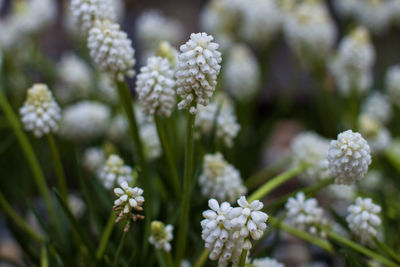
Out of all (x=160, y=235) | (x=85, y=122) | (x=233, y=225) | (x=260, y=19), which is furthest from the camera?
(x=260, y=19)

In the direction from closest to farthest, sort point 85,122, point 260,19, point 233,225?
point 233,225
point 85,122
point 260,19

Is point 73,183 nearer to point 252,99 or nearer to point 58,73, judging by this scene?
point 58,73

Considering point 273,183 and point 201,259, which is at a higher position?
point 273,183

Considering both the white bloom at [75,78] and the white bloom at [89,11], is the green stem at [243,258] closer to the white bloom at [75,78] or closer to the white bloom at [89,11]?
the white bloom at [89,11]

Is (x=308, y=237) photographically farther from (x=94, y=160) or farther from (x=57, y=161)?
(x=94, y=160)

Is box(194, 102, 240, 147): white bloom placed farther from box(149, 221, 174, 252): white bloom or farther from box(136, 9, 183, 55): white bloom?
box(136, 9, 183, 55): white bloom

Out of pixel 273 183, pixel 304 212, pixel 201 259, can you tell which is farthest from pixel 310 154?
pixel 201 259

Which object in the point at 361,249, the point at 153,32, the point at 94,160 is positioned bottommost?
the point at 361,249
